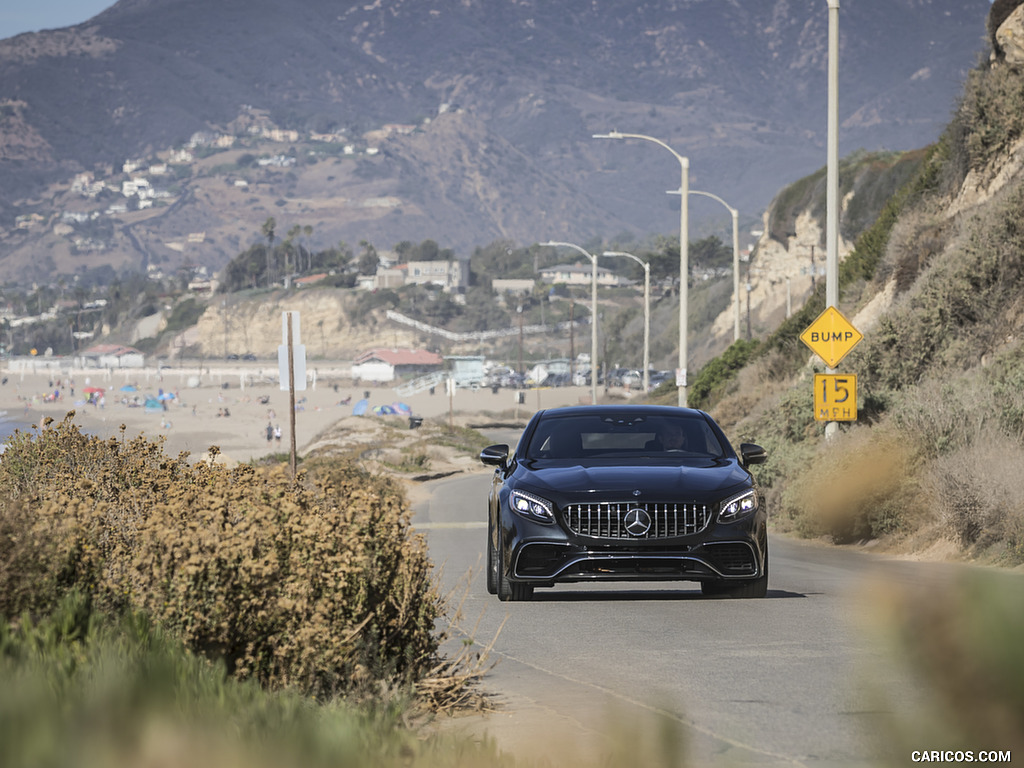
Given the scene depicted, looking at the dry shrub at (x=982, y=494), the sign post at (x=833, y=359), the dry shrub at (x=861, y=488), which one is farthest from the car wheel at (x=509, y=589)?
the sign post at (x=833, y=359)

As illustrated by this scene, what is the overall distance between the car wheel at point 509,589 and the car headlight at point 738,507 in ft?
5.88

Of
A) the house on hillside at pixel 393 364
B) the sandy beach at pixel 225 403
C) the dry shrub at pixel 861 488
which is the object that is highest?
the dry shrub at pixel 861 488

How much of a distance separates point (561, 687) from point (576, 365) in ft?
569

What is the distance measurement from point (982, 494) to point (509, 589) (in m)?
7.07

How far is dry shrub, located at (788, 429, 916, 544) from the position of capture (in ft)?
64.0

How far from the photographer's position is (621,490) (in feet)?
36.6

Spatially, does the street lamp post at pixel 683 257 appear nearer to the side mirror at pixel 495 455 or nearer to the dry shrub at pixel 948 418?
the dry shrub at pixel 948 418

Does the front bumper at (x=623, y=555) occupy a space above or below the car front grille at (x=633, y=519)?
below

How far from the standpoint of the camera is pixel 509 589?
11953 millimetres

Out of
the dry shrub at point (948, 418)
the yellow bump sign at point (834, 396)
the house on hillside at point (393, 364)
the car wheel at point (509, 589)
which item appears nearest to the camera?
the car wheel at point (509, 589)

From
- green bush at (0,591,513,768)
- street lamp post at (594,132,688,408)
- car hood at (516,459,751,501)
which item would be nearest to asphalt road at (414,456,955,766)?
green bush at (0,591,513,768)

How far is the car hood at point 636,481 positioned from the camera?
11164 mm

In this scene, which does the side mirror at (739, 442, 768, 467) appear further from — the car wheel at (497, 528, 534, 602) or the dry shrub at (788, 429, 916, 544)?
the dry shrub at (788, 429, 916, 544)

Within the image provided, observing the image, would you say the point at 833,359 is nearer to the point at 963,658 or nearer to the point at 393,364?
the point at 963,658
